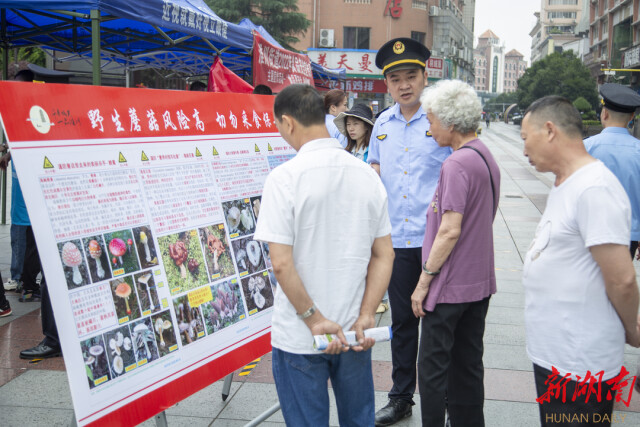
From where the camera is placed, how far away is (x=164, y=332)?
2.31 m

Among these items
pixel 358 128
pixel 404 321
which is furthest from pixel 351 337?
pixel 358 128

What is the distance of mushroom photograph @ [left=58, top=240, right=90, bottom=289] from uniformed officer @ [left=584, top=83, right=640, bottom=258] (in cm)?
309

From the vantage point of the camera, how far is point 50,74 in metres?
5.04

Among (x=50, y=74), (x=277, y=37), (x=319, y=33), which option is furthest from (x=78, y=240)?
(x=319, y=33)

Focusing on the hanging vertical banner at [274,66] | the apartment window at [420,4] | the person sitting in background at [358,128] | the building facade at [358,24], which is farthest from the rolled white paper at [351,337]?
the apartment window at [420,4]

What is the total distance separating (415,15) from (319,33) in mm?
6871

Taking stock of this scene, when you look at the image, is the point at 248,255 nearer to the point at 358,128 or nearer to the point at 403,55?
the point at 403,55

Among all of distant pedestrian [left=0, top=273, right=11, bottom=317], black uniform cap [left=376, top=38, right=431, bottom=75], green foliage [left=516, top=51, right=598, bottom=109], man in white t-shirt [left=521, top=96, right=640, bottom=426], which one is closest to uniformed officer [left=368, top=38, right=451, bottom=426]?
black uniform cap [left=376, top=38, right=431, bottom=75]

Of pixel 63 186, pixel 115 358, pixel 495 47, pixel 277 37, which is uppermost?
pixel 495 47

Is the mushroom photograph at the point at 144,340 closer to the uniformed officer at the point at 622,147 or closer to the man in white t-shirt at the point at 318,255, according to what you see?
the man in white t-shirt at the point at 318,255

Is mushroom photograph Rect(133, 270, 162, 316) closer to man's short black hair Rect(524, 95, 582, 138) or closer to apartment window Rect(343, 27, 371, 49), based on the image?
man's short black hair Rect(524, 95, 582, 138)

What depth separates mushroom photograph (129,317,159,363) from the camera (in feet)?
7.22

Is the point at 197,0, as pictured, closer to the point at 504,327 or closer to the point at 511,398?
the point at 504,327

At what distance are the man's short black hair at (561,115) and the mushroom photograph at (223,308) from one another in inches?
58.0
